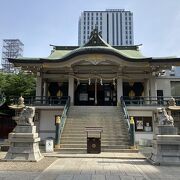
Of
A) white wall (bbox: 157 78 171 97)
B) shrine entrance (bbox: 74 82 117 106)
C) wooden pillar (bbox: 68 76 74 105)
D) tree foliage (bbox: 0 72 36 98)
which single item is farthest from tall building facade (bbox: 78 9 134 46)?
wooden pillar (bbox: 68 76 74 105)

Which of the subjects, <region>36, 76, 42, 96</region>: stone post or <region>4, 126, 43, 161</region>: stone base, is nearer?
<region>4, 126, 43, 161</region>: stone base

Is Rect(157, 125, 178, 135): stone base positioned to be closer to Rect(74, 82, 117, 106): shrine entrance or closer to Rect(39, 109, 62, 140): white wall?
Rect(39, 109, 62, 140): white wall

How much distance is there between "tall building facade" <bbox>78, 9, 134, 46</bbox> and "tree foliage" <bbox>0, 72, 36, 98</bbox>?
272 ft

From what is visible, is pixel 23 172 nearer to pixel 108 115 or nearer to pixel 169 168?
pixel 169 168

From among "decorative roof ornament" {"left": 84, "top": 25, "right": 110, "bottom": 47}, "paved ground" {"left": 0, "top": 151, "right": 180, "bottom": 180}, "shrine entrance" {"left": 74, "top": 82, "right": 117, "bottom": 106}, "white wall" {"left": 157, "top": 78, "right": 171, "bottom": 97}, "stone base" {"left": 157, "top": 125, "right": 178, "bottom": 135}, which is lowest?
"paved ground" {"left": 0, "top": 151, "right": 180, "bottom": 180}

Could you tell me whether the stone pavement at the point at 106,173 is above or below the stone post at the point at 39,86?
below

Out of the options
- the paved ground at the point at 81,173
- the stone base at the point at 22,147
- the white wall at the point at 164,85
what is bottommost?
the paved ground at the point at 81,173

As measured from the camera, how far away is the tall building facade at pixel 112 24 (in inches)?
4518

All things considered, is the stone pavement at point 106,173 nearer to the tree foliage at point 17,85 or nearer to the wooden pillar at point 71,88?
the wooden pillar at point 71,88

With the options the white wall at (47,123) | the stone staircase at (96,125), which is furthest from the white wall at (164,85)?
the white wall at (47,123)

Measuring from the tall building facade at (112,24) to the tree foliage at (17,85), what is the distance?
82920 mm

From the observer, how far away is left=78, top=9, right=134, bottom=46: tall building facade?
11475cm

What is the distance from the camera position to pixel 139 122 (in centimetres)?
2253

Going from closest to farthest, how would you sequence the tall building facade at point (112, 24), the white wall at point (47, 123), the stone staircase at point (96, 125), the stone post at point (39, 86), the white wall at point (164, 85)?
the stone staircase at point (96, 125) < the white wall at point (47, 123) < the stone post at point (39, 86) < the white wall at point (164, 85) < the tall building facade at point (112, 24)
